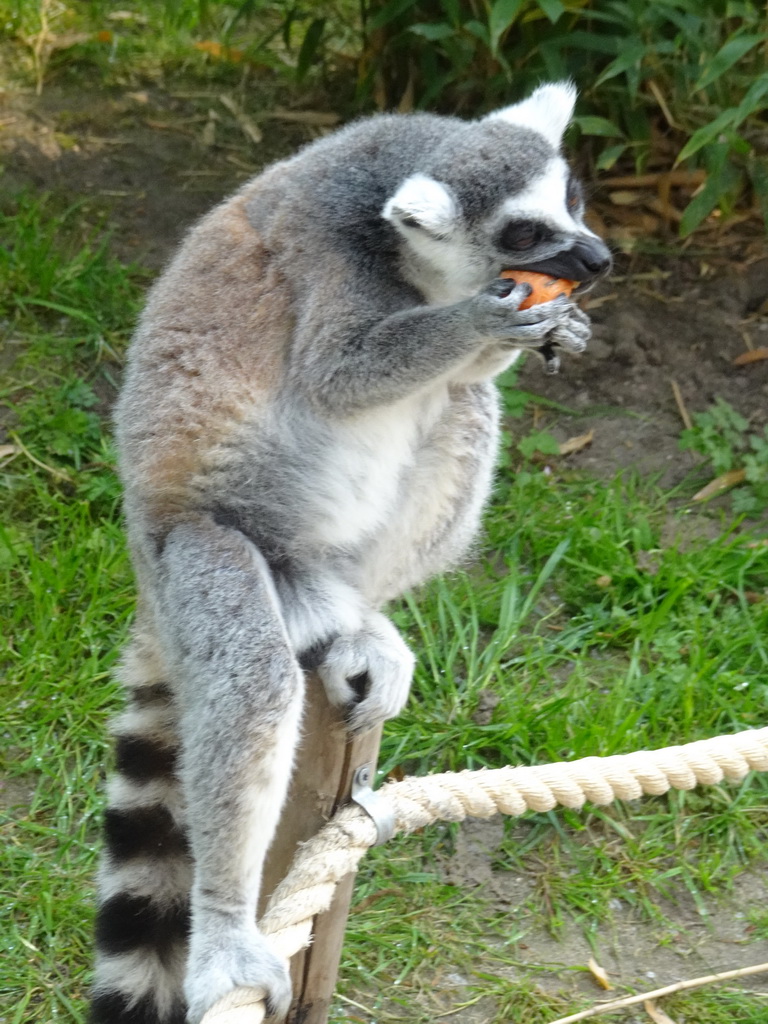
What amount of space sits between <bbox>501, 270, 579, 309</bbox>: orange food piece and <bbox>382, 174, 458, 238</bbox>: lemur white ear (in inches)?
8.6

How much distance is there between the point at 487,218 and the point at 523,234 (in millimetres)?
115

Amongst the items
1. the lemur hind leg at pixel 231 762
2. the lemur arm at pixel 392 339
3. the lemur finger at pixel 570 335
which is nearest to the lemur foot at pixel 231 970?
the lemur hind leg at pixel 231 762

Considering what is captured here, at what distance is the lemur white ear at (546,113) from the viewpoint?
3.62m

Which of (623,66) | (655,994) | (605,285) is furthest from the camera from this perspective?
(605,285)

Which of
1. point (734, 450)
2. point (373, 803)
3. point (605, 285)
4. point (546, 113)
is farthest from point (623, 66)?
point (373, 803)

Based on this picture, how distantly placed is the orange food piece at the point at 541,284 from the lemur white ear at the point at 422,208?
0.22 m

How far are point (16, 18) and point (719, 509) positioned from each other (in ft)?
15.2

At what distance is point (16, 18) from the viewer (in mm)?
6645

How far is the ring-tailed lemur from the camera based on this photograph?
2922mm

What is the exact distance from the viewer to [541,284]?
124 inches

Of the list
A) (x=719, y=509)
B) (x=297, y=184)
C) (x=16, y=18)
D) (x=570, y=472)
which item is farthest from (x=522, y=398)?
(x=16, y=18)

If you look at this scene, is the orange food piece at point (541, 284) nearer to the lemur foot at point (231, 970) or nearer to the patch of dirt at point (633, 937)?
the lemur foot at point (231, 970)

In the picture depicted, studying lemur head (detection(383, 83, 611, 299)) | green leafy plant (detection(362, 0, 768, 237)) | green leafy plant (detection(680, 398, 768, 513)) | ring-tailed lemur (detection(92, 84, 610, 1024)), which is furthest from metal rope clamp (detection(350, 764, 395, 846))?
green leafy plant (detection(362, 0, 768, 237))

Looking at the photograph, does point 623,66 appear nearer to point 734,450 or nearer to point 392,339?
point 734,450
